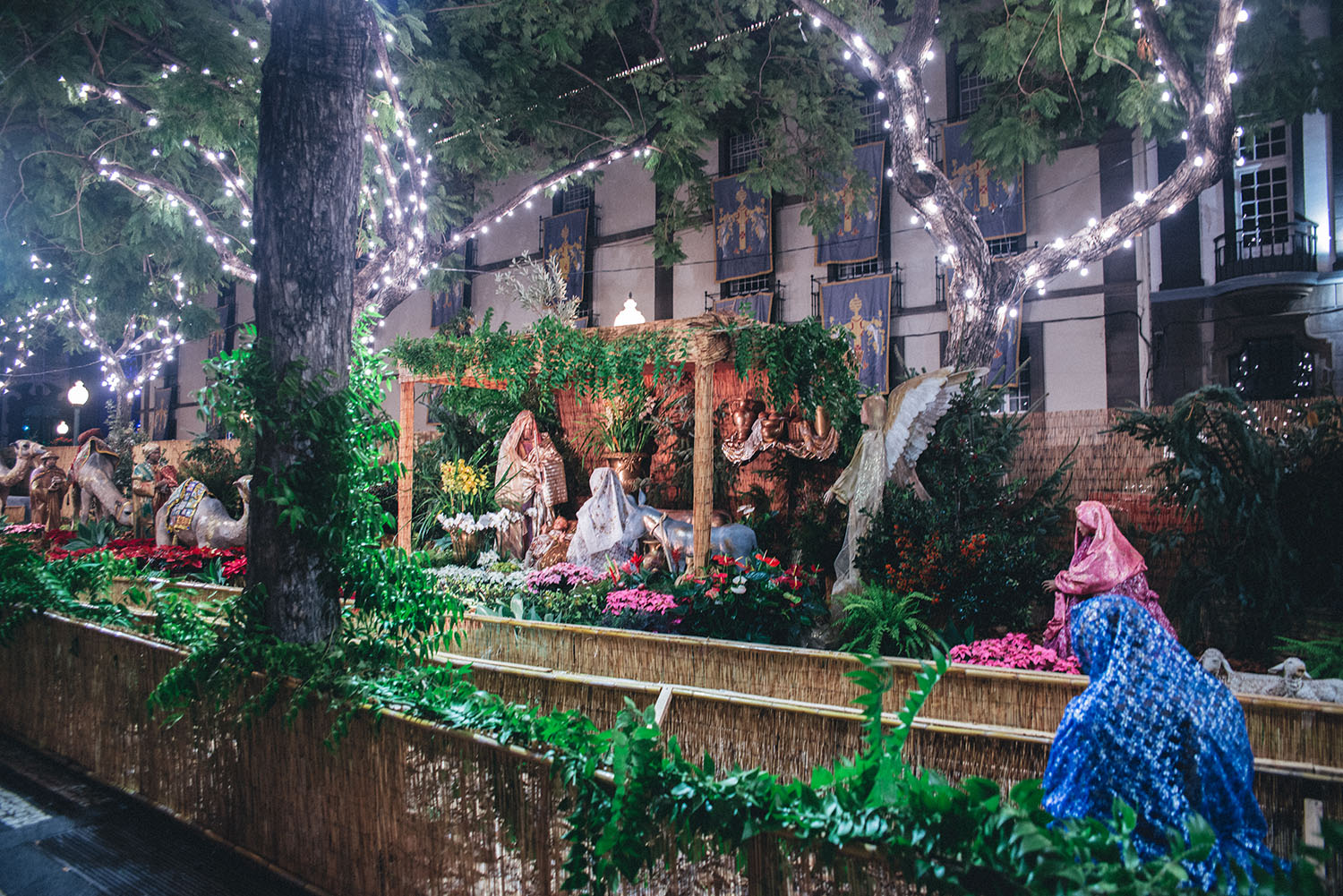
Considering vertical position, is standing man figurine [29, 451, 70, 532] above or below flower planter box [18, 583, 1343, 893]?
above

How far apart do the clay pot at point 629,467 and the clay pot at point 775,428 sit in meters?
1.73

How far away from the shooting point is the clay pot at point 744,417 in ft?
27.4

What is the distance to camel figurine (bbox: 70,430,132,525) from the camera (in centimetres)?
1281

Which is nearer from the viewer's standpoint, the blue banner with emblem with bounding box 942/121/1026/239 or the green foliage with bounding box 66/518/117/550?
the green foliage with bounding box 66/518/117/550

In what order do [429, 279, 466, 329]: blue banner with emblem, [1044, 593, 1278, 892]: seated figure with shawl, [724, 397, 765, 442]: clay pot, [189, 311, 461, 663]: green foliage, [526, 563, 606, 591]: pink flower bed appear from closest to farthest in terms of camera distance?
[1044, 593, 1278, 892]: seated figure with shawl
[189, 311, 461, 663]: green foliage
[526, 563, 606, 591]: pink flower bed
[724, 397, 765, 442]: clay pot
[429, 279, 466, 329]: blue banner with emblem

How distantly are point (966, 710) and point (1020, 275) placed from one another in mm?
6425

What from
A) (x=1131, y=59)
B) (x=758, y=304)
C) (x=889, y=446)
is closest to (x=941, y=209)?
(x=1131, y=59)

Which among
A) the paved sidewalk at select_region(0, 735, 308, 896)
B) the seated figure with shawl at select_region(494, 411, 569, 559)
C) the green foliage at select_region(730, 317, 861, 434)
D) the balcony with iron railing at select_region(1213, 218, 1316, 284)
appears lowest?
the paved sidewalk at select_region(0, 735, 308, 896)

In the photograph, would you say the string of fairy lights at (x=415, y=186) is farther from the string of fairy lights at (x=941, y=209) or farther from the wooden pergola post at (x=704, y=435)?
the wooden pergola post at (x=704, y=435)

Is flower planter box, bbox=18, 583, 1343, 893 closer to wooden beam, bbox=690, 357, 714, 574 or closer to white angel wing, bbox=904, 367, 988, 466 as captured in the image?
wooden beam, bbox=690, 357, 714, 574

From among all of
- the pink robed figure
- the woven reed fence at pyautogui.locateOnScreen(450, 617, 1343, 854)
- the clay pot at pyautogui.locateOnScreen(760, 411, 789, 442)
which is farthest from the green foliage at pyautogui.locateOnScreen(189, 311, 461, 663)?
the clay pot at pyautogui.locateOnScreen(760, 411, 789, 442)

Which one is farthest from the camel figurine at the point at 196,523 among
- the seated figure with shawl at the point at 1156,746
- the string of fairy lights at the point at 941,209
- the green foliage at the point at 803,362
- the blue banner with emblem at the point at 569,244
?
the seated figure with shawl at the point at 1156,746

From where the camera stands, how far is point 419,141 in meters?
12.1

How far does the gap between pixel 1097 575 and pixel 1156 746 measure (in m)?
3.27
